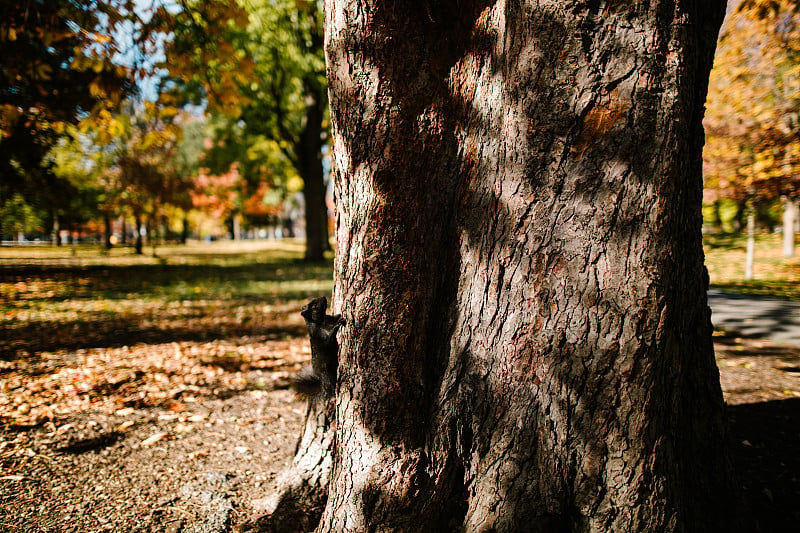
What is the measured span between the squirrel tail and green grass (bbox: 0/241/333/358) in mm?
4697

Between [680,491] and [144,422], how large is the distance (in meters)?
4.00

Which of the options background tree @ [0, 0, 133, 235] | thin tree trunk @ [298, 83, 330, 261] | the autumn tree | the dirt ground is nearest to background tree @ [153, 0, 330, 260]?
thin tree trunk @ [298, 83, 330, 261]

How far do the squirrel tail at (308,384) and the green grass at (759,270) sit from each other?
10.1 m

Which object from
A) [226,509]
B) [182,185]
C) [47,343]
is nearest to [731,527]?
[226,509]

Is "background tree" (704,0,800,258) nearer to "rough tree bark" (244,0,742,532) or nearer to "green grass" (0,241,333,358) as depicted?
"rough tree bark" (244,0,742,532)

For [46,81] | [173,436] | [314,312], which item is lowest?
[173,436]

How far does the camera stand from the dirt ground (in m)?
2.48

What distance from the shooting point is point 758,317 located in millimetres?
6848

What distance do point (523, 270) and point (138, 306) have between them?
9382 millimetres

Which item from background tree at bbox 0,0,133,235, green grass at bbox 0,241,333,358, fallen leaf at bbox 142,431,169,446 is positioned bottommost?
fallen leaf at bbox 142,431,169,446

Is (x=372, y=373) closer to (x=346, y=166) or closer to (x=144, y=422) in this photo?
(x=346, y=166)

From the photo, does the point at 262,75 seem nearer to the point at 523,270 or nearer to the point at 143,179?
the point at 143,179

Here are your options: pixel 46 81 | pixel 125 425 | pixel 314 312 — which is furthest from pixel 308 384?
pixel 46 81

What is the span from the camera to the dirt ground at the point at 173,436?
8.14 feet
